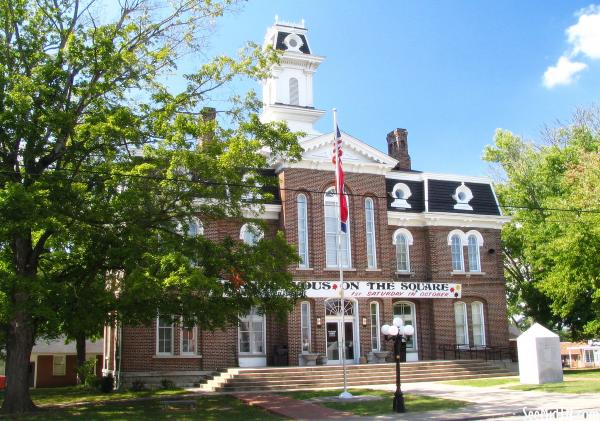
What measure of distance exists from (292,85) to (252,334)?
14478mm

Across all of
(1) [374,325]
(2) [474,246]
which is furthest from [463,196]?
(1) [374,325]

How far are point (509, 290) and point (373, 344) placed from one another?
1771 cm

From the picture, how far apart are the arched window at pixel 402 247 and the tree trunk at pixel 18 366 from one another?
1837 centimetres

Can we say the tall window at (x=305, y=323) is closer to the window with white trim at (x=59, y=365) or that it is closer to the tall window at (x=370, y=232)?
the tall window at (x=370, y=232)

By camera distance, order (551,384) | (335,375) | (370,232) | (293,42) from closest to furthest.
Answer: (551,384) → (335,375) → (370,232) → (293,42)

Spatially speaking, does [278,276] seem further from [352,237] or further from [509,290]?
[509,290]

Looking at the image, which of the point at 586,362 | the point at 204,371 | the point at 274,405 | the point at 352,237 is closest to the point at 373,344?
the point at 352,237

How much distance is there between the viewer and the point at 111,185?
55.7 ft

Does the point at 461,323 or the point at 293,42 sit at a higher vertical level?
the point at 293,42

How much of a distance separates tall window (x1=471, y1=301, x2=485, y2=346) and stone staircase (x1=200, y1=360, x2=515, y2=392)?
3.60m

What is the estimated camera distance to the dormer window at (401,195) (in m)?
31.8

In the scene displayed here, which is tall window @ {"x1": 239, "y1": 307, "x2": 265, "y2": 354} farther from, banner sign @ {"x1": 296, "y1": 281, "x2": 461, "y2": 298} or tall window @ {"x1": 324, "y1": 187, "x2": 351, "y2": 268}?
tall window @ {"x1": 324, "y1": 187, "x2": 351, "y2": 268}

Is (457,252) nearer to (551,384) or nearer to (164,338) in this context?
(551,384)

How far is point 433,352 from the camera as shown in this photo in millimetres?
30469
